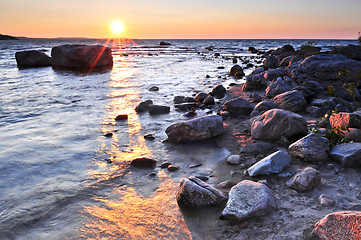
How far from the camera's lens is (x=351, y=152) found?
3.49m

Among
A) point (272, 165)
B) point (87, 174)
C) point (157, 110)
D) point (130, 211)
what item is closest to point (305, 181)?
point (272, 165)

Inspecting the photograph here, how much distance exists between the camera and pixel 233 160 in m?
4.09

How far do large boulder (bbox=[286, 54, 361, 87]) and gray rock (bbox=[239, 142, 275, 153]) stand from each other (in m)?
5.35

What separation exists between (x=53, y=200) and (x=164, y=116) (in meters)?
4.06

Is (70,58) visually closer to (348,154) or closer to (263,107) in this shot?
(263,107)

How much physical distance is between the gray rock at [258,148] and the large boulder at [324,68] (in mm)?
5355

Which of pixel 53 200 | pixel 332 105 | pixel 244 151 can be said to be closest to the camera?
pixel 53 200

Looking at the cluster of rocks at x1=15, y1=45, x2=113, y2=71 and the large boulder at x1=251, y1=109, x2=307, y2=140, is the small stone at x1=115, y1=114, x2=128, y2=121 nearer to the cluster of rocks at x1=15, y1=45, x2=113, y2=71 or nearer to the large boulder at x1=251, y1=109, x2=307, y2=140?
the large boulder at x1=251, y1=109, x2=307, y2=140

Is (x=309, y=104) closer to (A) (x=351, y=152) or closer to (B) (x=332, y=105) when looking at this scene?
(B) (x=332, y=105)

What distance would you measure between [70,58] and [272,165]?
65.7 ft

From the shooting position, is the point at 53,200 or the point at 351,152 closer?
the point at 53,200

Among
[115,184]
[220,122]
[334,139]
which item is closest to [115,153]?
[115,184]

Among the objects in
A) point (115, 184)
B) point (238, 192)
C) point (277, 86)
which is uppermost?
point (277, 86)

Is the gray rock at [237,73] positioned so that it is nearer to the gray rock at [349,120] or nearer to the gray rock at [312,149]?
the gray rock at [349,120]
